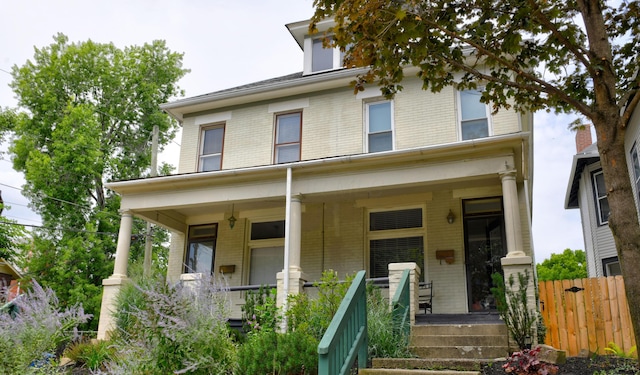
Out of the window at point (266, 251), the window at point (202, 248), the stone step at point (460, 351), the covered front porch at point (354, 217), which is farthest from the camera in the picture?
the window at point (202, 248)

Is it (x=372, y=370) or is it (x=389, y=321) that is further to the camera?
(x=389, y=321)

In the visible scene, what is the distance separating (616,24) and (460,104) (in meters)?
5.56

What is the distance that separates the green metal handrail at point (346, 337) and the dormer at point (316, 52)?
8.80 m

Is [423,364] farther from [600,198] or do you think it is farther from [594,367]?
[600,198]

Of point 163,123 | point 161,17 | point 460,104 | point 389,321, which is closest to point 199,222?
point 161,17

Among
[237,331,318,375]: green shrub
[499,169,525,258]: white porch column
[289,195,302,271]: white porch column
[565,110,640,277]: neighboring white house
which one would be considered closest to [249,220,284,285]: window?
[289,195,302,271]: white porch column

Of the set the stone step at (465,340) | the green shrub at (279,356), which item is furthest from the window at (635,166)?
the green shrub at (279,356)

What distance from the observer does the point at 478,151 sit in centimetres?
977

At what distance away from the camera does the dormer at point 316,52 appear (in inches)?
550

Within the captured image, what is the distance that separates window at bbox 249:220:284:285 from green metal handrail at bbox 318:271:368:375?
268 inches

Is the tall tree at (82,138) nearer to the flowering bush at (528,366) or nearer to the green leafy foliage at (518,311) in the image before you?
the green leafy foliage at (518,311)

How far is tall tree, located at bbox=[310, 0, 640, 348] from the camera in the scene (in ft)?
16.8

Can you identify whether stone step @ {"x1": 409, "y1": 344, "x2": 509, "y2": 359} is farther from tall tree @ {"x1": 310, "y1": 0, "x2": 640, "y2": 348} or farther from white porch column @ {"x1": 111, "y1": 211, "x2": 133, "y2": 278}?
white porch column @ {"x1": 111, "y1": 211, "x2": 133, "y2": 278}

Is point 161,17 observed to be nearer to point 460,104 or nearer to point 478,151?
point 460,104
